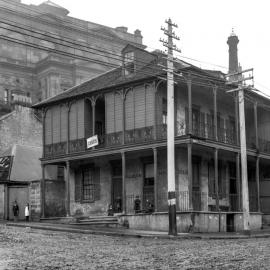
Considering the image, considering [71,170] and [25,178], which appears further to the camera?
[25,178]

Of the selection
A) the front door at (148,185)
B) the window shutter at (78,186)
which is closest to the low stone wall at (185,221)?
the front door at (148,185)

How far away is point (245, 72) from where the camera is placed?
2828 centimetres

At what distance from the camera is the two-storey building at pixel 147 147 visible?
3006 centimetres

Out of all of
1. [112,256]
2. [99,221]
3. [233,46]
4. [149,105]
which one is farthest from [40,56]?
[112,256]

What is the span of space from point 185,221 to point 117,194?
7.10 m

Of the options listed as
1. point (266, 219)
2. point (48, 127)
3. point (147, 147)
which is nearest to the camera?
point (147, 147)

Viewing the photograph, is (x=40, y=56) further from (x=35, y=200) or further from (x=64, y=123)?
(x=35, y=200)

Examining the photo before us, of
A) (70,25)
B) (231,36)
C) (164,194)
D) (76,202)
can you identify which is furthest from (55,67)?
(164,194)

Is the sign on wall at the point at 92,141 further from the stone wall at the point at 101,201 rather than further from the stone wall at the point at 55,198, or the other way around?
the stone wall at the point at 55,198

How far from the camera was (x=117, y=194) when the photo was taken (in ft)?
111

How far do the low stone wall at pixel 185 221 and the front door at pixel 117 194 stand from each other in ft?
11.2

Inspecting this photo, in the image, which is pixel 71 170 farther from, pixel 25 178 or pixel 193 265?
pixel 193 265

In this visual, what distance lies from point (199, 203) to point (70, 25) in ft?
147

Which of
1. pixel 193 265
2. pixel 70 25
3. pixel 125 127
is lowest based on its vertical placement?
pixel 193 265
